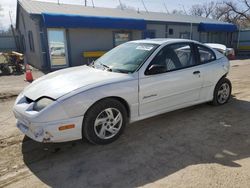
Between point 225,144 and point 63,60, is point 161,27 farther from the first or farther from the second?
point 225,144

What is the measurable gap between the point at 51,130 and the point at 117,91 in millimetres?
1156

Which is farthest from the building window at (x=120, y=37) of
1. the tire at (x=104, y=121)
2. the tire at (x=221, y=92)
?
the tire at (x=104, y=121)

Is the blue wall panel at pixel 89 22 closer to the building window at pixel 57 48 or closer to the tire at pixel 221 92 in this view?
the building window at pixel 57 48

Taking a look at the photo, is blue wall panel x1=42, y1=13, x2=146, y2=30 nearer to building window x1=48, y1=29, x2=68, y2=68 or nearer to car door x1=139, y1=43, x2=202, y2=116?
building window x1=48, y1=29, x2=68, y2=68

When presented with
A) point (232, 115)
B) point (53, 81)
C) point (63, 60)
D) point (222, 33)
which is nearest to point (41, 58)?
point (63, 60)

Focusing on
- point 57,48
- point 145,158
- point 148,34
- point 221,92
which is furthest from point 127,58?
point 148,34

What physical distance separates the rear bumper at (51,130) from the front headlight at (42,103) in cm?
20

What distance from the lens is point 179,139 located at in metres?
3.90

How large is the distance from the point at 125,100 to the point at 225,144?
177 centimetres

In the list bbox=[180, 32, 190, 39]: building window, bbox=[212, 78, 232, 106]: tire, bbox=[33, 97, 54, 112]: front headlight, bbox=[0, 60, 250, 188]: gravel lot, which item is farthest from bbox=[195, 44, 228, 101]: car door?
bbox=[180, 32, 190, 39]: building window

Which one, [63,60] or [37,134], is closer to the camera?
[37,134]

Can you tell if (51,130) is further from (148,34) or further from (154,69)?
(148,34)

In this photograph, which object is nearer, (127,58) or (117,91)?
(117,91)

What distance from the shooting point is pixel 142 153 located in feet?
11.3
